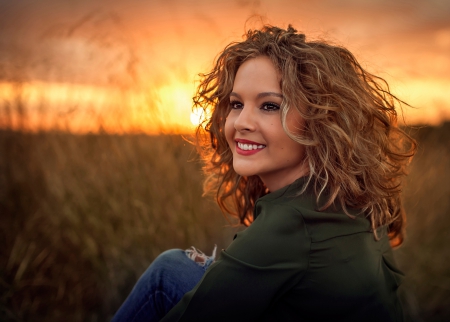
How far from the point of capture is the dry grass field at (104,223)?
2.45m

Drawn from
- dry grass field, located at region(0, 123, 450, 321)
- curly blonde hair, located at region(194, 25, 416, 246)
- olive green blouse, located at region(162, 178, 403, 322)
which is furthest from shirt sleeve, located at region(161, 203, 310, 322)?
dry grass field, located at region(0, 123, 450, 321)

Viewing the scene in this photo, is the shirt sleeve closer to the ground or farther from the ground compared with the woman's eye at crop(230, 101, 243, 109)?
closer to the ground

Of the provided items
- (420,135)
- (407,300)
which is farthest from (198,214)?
(420,135)

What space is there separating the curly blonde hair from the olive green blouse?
0.12m

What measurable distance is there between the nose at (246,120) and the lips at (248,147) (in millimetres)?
52

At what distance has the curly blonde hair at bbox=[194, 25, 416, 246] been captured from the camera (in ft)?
4.78

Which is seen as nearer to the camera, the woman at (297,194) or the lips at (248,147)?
the woman at (297,194)

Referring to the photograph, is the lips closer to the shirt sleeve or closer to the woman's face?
the woman's face

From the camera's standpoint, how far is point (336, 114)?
1.55 metres

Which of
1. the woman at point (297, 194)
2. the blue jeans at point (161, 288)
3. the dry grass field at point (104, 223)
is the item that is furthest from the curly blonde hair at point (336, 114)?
the dry grass field at point (104, 223)

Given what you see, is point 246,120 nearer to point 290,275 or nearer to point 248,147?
point 248,147

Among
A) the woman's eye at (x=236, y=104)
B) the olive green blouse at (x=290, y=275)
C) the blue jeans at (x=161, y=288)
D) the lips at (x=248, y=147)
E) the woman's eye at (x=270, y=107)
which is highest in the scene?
the woman's eye at (x=236, y=104)

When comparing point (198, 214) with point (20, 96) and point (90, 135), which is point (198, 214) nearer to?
point (90, 135)

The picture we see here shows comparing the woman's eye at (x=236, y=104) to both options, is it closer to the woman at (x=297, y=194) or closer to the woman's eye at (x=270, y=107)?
the woman at (x=297, y=194)
